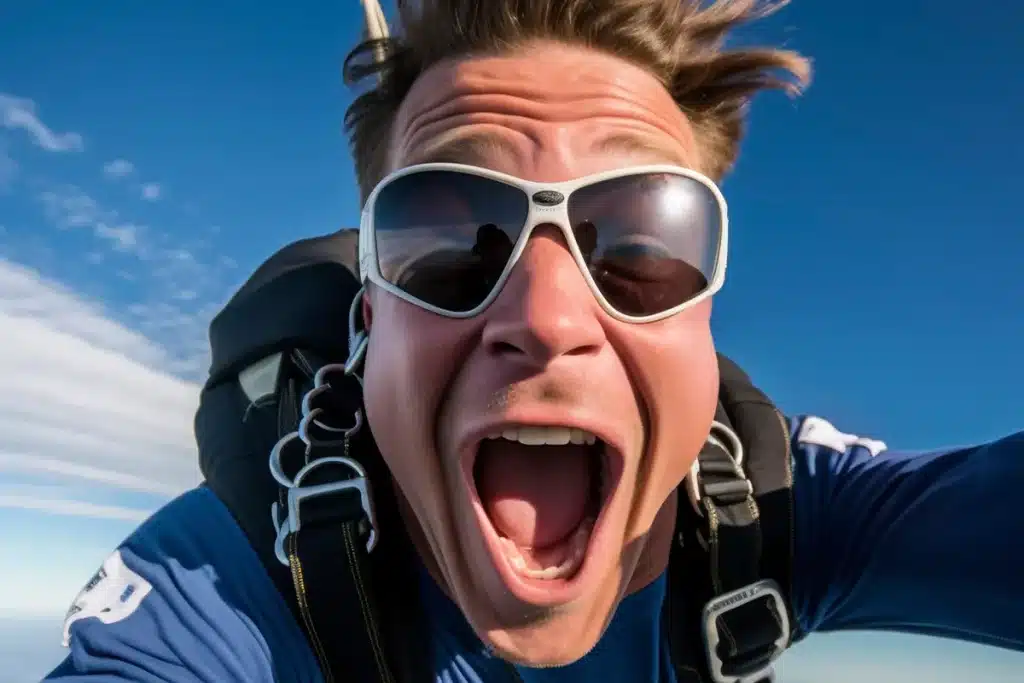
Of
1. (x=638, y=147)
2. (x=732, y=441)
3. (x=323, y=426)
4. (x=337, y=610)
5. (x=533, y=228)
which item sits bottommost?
(x=337, y=610)

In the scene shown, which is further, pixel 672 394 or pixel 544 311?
pixel 672 394

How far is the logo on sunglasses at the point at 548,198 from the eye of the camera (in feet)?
5.57

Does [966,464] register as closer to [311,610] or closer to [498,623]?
[498,623]

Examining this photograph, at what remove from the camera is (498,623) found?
5.56ft

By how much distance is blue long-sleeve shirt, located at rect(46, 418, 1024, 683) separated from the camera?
181cm

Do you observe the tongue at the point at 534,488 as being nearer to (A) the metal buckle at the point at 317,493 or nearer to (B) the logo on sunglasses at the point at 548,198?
(A) the metal buckle at the point at 317,493

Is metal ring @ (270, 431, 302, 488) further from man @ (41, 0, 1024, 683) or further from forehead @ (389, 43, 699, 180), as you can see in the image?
forehead @ (389, 43, 699, 180)

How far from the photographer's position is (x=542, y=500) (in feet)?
6.18

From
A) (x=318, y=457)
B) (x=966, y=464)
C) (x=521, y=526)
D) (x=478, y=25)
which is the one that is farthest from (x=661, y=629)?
(x=478, y=25)

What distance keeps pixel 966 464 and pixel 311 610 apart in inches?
70.9

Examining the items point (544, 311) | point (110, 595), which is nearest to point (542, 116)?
point (544, 311)

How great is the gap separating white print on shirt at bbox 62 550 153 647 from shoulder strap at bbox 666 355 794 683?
146 centimetres

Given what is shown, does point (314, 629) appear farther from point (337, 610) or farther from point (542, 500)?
point (542, 500)

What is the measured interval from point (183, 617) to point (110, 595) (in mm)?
222
